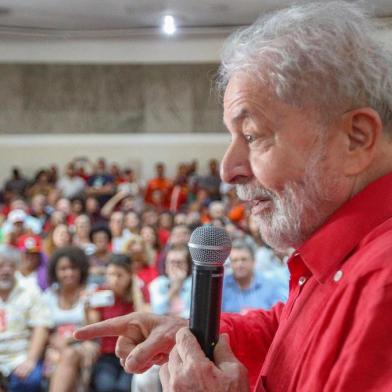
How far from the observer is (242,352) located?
1.27 m

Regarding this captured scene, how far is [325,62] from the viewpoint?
951 millimetres

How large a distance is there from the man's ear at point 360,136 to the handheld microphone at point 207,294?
10.1 inches

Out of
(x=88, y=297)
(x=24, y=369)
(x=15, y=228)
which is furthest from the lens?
(x=15, y=228)

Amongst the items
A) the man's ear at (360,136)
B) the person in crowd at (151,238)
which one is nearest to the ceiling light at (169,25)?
the person in crowd at (151,238)

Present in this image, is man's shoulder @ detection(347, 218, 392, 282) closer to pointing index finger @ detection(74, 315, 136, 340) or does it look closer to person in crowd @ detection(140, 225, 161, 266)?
pointing index finger @ detection(74, 315, 136, 340)

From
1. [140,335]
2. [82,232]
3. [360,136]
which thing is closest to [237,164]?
[360,136]

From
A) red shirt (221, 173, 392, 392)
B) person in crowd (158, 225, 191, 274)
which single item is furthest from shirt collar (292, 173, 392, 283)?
person in crowd (158, 225, 191, 274)

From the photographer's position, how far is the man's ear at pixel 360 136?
37.5 inches

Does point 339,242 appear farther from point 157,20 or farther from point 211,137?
point 211,137

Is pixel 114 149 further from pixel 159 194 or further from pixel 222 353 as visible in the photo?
pixel 222 353

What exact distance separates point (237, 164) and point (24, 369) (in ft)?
8.52

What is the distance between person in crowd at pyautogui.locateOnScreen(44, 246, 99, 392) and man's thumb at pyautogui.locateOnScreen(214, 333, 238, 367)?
242 cm

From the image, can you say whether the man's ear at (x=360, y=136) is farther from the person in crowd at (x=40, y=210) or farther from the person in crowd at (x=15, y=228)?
the person in crowd at (x=40, y=210)

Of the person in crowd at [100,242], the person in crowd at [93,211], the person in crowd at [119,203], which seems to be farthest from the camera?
the person in crowd at [119,203]
